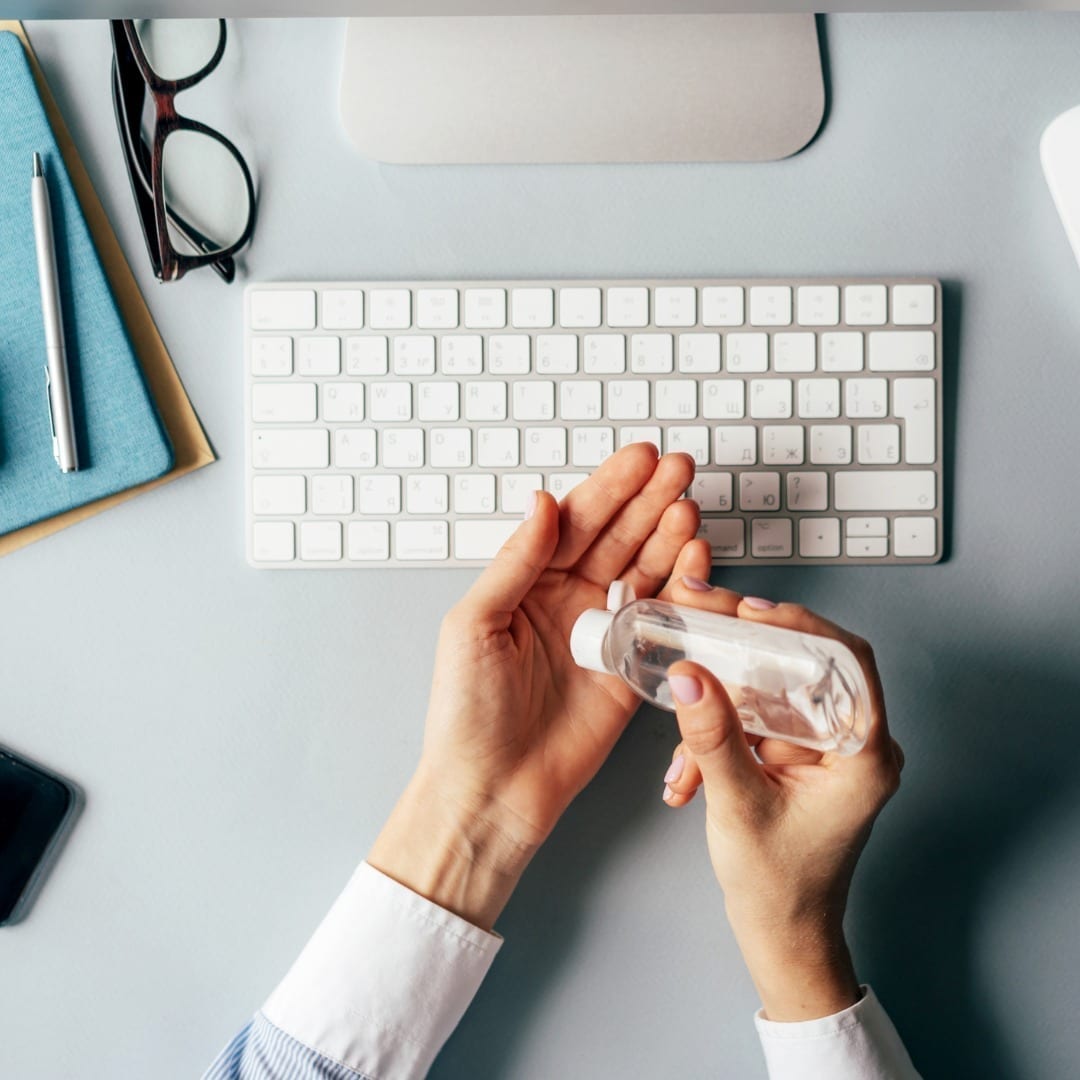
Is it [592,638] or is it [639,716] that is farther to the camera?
[639,716]

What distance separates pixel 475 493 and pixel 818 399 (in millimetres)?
252

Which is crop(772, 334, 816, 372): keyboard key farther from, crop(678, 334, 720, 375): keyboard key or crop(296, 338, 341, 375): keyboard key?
crop(296, 338, 341, 375): keyboard key

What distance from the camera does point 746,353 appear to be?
692 millimetres

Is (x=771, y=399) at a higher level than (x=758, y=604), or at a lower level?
higher

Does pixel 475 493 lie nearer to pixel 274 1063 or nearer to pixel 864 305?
pixel 864 305

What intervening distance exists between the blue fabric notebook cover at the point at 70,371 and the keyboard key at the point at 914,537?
20.7 inches

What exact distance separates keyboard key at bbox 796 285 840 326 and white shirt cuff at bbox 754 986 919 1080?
0.47 m

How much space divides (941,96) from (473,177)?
348 mm

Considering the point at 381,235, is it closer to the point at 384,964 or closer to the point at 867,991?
the point at 384,964

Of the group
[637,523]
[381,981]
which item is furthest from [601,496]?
[381,981]

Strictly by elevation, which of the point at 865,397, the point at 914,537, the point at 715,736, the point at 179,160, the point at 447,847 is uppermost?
the point at 179,160

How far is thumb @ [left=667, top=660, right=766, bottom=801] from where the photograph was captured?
0.52 m

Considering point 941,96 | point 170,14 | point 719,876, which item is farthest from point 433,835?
point 941,96

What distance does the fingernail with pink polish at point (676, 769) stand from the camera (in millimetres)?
666
